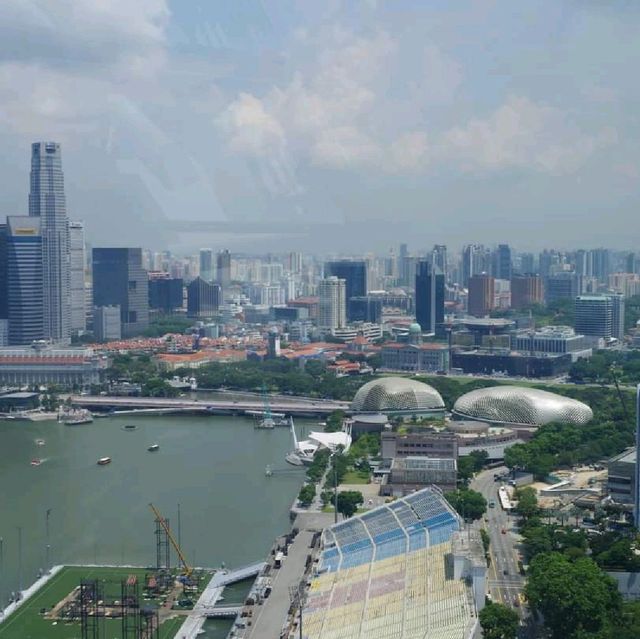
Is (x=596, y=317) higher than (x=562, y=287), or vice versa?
(x=562, y=287)

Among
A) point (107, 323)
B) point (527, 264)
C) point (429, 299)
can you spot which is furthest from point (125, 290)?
point (527, 264)

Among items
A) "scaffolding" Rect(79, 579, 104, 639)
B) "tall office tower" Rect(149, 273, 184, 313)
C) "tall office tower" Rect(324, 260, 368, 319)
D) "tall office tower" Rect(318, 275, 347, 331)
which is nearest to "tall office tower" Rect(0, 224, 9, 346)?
"tall office tower" Rect(149, 273, 184, 313)

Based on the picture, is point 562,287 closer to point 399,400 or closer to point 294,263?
point 294,263

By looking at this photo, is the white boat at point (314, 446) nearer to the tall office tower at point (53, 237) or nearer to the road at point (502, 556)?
the road at point (502, 556)

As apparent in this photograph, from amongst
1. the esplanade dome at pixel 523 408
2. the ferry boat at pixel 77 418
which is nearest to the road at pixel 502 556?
the esplanade dome at pixel 523 408

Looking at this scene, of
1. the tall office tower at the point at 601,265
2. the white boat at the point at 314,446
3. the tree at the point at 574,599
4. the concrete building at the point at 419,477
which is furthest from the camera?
the tall office tower at the point at 601,265

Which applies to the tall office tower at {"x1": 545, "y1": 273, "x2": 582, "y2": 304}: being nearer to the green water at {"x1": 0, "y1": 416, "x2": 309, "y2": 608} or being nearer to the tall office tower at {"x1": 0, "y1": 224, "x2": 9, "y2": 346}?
the tall office tower at {"x1": 0, "y1": 224, "x2": 9, "y2": 346}
